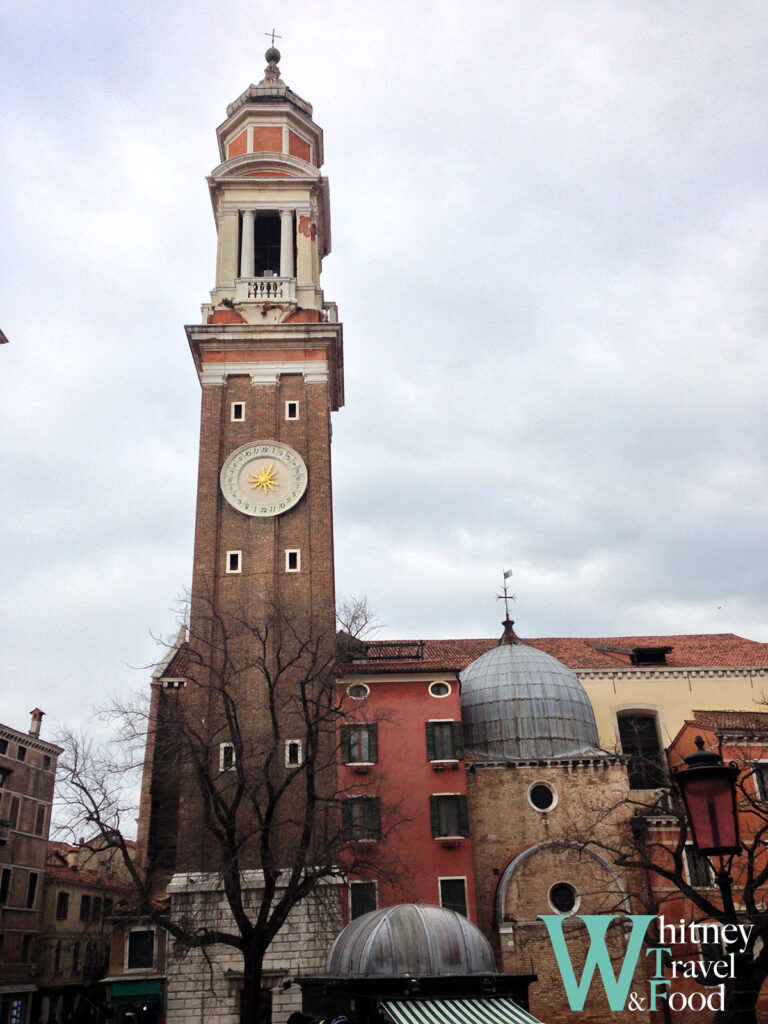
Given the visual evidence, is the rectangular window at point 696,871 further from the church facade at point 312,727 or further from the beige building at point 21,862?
the beige building at point 21,862

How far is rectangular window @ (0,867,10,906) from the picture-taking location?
43.8 metres

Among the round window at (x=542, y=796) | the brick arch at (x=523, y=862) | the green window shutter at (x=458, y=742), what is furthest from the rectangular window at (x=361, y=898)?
the round window at (x=542, y=796)

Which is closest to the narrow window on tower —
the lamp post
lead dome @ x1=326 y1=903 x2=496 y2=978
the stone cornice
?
lead dome @ x1=326 y1=903 x2=496 y2=978

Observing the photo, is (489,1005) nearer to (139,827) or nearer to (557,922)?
(557,922)

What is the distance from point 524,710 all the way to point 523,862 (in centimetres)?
619

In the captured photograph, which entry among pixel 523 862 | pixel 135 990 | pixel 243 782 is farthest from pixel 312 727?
pixel 135 990

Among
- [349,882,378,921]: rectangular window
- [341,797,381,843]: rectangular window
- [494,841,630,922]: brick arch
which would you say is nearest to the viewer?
[349,882,378,921]: rectangular window

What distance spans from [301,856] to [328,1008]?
5788 mm

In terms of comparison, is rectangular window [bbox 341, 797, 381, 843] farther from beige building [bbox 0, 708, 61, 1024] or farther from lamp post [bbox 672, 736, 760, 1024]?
lamp post [bbox 672, 736, 760, 1024]

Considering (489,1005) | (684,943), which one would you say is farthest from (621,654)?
(489,1005)

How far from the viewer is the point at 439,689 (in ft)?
119

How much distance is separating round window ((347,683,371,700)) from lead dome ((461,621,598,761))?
5152 mm

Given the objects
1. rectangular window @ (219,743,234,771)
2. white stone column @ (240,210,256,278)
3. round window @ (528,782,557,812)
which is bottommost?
round window @ (528,782,557,812)

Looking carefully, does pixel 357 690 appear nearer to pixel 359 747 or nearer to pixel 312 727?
pixel 359 747
